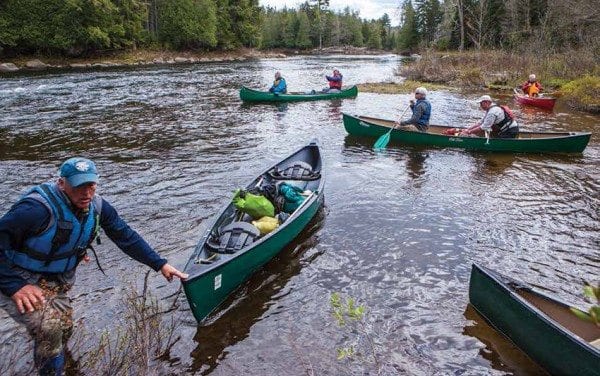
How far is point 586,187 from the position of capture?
32.3 ft

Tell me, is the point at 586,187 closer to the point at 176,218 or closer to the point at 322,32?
the point at 176,218

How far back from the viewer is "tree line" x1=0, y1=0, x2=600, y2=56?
110 feet

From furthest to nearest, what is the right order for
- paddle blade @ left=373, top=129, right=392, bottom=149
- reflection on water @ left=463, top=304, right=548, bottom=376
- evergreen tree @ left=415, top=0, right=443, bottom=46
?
evergreen tree @ left=415, top=0, right=443, bottom=46 → paddle blade @ left=373, top=129, right=392, bottom=149 → reflection on water @ left=463, top=304, right=548, bottom=376

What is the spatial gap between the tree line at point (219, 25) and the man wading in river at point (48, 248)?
26592mm

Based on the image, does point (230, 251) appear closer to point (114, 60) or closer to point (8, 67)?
point (8, 67)

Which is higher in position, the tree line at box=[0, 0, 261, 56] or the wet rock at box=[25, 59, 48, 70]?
the tree line at box=[0, 0, 261, 56]

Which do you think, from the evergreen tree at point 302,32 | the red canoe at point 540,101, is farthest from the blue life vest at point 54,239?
the evergreen tree at point 302,32

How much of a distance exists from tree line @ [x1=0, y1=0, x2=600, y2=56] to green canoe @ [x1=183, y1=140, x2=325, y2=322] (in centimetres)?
2328

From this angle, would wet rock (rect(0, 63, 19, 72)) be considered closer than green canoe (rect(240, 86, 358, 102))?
No

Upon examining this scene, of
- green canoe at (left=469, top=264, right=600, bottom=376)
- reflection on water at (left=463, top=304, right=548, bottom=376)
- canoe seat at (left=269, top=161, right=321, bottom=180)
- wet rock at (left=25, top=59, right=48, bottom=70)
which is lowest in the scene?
reflection on water at (left=463, top=304, right=548, bottom=376)

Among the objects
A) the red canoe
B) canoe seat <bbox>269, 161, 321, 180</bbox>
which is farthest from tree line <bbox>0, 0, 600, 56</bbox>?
canoe seat <bbox>269, 161, 321, 180</bbox>

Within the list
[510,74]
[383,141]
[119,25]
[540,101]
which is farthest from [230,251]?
[119,25]

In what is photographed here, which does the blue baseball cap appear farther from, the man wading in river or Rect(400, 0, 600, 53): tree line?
Rect(400, 0, 600, 53): tree line

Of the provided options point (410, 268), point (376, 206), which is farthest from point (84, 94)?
point (410, 268)
